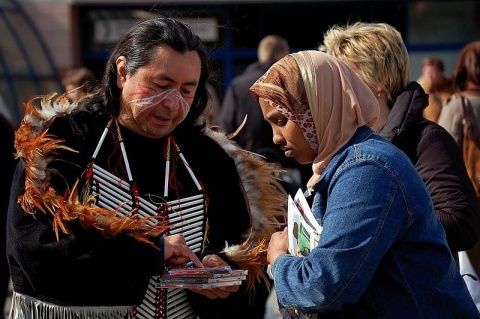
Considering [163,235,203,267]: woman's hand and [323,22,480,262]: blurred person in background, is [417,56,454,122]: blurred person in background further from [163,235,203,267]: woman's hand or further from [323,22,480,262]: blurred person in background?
[163,235,203,267]: woman's hand

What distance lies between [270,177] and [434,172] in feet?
2.04

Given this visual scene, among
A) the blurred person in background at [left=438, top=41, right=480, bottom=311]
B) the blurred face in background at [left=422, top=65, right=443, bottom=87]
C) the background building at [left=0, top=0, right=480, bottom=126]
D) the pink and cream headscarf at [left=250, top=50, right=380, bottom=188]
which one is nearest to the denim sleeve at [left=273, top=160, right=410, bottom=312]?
the pink and cream headscarf at [left=250, top=50, right=380, bottom=188]

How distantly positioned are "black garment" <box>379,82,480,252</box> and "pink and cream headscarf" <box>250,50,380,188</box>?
2.96ft

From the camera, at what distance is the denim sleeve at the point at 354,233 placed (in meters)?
2.45

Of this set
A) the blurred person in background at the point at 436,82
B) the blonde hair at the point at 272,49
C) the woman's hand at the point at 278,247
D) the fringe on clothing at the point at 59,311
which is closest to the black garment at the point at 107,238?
the fringe on clothing at the point at 59,311

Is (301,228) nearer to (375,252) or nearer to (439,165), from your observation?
(375,252)

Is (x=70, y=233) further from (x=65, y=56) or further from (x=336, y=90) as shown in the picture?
(x=65, y=56)

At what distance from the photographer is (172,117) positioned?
3043 mm

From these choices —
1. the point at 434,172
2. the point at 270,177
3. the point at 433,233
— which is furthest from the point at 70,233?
the point at 434,172

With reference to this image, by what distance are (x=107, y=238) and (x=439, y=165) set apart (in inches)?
52.1

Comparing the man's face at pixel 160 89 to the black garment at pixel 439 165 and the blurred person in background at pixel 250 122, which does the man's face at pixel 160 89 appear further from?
the blurred person in background at pixel 250 122

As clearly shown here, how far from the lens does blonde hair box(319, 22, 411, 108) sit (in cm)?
366

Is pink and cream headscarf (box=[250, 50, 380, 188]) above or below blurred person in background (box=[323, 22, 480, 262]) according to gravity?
above

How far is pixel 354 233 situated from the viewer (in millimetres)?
2447
